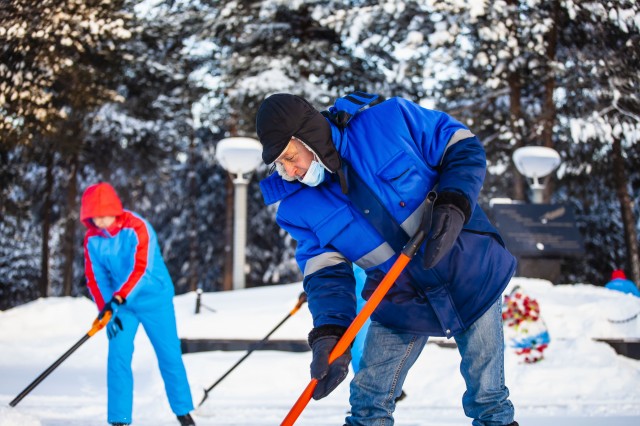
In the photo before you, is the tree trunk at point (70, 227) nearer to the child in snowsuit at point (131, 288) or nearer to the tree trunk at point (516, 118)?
the tree trunk at point (516, 118)

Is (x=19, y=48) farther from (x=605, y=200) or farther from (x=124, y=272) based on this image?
(x=605, y=200)

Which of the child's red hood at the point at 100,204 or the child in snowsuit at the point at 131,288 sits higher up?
the child's red hood at the point at 100,204

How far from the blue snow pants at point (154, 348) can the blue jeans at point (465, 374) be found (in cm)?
252

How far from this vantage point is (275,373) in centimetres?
676

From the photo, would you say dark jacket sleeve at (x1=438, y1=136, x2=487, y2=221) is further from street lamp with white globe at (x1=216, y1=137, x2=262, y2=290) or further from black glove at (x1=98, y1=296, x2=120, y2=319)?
street lamp with white globe at (x1=216, y1=137, x2=262, y2=290)

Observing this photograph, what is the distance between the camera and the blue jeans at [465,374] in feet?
8.27

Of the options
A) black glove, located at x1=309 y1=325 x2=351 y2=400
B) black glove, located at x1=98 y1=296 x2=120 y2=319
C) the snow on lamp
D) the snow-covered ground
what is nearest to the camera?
black glove, located at x1=309 y1=325 x2=351 y2=400

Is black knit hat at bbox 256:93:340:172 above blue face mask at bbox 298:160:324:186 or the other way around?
above

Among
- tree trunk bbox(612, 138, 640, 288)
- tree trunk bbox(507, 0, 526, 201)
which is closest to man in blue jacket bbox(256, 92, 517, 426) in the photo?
tree trunk bbox(507, 0, 526, 201)

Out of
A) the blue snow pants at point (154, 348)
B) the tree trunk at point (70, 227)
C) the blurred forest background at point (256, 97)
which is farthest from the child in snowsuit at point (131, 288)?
the tree trunk at point (70, 227)

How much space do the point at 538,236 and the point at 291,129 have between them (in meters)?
9.57

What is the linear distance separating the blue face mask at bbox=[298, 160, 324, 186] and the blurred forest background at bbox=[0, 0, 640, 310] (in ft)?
21.8

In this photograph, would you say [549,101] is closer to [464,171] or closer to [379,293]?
[464,171]

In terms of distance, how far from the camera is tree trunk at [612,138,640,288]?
51.5 ft
